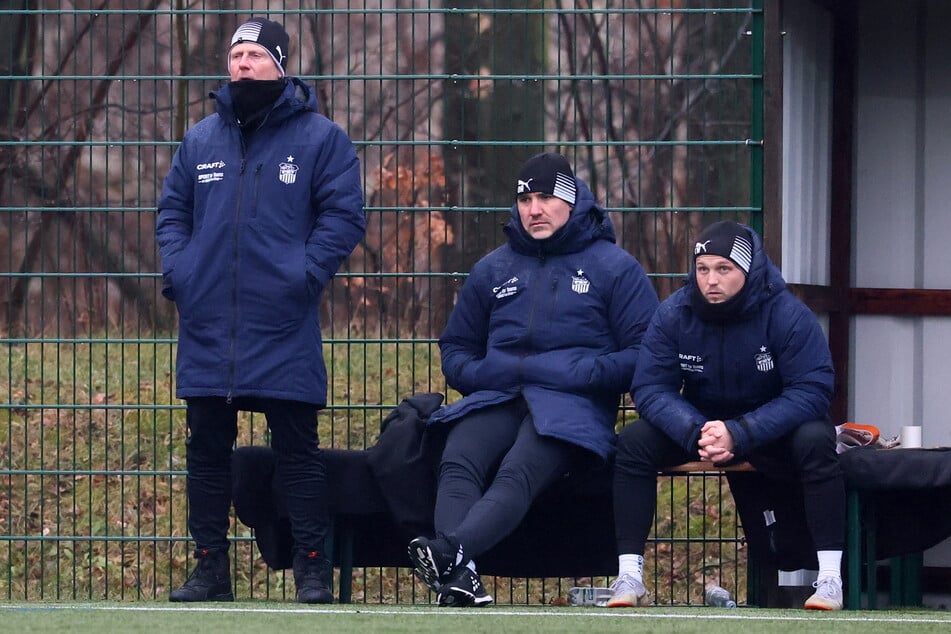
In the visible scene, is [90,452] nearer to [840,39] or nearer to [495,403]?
[495,403]

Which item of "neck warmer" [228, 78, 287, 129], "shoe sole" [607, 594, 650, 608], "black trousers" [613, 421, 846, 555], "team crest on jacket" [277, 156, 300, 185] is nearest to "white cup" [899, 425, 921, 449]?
"black trousers" [613, 421, 846, 555]

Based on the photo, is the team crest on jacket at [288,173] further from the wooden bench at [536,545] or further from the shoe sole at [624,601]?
the shoe sole at [624,601]

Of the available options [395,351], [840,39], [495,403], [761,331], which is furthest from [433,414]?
[840,39]

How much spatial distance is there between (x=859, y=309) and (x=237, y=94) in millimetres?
2564

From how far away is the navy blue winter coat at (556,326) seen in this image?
593 cm

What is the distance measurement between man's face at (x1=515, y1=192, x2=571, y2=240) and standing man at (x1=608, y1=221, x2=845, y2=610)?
1.56ft

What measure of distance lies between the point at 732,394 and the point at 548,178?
2.99 ft

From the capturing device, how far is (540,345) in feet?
19.8

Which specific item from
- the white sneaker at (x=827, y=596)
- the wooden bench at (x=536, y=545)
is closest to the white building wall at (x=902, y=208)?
the wooden bench at (x=536, y=545)

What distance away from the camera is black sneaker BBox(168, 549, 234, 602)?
576cm

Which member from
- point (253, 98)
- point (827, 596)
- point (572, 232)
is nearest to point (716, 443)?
point (827, 596)

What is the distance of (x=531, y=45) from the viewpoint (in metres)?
6.64

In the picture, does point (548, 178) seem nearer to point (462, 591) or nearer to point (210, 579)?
point (462, 591)

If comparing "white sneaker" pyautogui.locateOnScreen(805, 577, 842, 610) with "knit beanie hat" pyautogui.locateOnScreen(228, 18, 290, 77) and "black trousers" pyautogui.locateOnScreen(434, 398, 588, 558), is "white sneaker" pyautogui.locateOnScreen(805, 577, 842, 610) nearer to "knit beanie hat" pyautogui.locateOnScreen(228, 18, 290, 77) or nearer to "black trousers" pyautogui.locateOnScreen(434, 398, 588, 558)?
"black trousers" pyautogui.locateOnScreen(434, 398, 588, 558)
